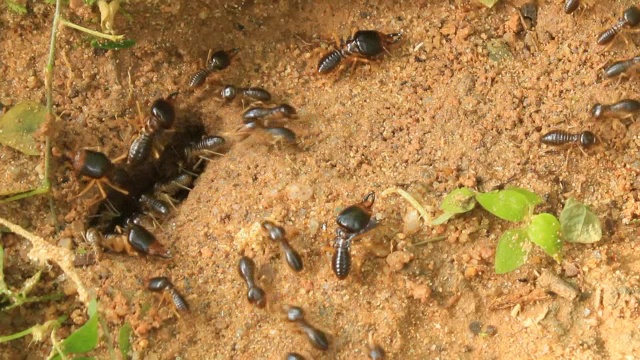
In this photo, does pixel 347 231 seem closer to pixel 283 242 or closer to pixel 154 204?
pixel 283 242

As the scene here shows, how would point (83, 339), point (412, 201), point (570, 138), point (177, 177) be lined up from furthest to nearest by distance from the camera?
1. point (177, 177)
2. point (570, 138)
3. point (412, 201)
4. point (83, 339)

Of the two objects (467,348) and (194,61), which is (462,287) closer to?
(467,348)

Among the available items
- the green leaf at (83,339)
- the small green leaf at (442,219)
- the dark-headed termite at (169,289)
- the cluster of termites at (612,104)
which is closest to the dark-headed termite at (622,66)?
the cluster of termites at (612,104)

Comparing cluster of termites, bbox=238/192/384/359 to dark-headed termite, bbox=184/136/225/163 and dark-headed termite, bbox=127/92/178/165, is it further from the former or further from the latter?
dark-headed termite, bbox=127/92/178/165

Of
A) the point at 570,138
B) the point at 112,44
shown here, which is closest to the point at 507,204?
the point at 570,138

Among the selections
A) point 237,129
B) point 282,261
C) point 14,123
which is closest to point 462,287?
point 282,261
